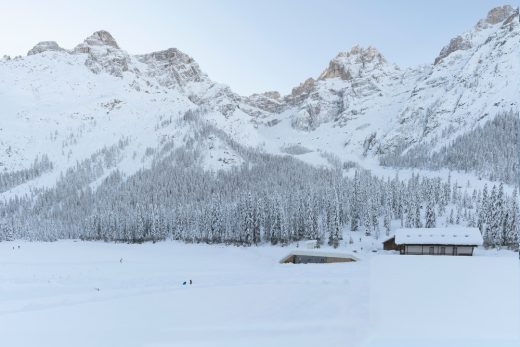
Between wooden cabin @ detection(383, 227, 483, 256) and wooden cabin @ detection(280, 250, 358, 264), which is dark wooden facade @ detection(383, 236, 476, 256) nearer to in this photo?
wooden cabin @ detection(383, 227, 483, 256)

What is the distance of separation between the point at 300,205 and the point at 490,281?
8797 cm

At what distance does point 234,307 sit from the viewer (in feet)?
63.9

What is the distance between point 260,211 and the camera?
90.9m

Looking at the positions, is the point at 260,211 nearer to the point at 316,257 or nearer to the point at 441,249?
the point at 316,257

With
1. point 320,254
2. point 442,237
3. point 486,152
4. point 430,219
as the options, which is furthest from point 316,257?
point 486,152

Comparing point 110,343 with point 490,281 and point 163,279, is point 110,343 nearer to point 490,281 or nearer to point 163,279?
point 490,281

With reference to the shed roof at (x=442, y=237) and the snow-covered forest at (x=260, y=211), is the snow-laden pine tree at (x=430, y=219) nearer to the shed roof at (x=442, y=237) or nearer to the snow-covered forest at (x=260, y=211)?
the snow-covered forest at (x=260, y=211)

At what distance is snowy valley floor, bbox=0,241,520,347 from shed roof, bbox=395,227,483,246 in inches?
651

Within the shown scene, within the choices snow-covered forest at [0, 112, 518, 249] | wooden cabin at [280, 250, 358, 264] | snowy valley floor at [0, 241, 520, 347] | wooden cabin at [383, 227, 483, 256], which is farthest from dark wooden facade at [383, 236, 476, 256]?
snowy valley floor at [0, 241, 520, 347]

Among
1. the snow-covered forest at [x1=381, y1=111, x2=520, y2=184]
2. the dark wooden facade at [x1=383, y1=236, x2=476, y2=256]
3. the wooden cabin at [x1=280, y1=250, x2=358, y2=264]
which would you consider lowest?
the wooden cabin at [x1=280, y1=250, x2=358, y2=264]

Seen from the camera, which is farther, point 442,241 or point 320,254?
point 320,254

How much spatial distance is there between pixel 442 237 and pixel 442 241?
24.2 inches

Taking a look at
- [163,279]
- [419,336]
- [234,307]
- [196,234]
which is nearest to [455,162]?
[196,234]

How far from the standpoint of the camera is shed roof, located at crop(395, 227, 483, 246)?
4828 centimetres
